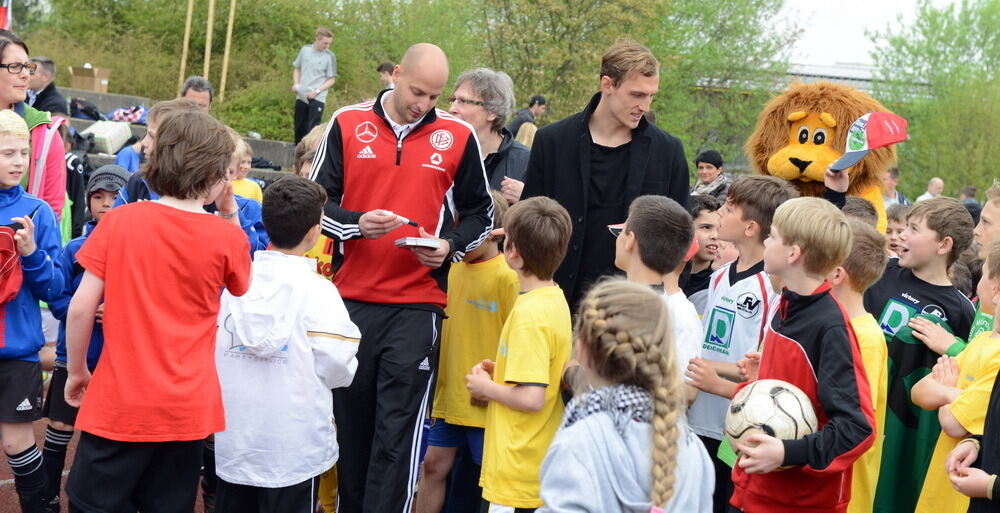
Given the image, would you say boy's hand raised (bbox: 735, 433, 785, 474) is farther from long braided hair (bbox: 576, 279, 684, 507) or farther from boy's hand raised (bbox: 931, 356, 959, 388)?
boy's hand raised (bbox: 931, 356, 959, 388)

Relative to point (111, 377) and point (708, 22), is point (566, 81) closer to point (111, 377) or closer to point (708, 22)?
point (708, 22)

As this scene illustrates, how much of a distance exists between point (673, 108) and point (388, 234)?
104 feet

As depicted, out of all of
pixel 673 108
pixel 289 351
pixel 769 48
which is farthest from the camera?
pixel 769 48

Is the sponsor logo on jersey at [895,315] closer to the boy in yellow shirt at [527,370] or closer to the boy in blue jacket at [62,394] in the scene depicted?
the boy in yellow shirt at [527,370]

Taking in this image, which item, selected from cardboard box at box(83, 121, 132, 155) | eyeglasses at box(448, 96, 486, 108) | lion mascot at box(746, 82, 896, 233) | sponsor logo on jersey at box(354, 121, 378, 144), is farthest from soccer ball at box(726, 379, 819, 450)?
cardboard box at box(83, 121, 132, 155)

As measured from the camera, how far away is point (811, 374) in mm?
3742

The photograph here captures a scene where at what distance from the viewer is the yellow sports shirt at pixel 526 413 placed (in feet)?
13.9

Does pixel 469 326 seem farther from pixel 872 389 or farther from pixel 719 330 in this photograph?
pixel 872 389

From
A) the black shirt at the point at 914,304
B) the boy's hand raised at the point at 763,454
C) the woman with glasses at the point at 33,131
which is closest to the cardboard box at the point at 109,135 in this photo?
the woman with glasses at the point at 33,131

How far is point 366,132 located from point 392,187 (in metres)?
0.31

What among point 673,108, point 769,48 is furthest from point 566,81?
point 769,48

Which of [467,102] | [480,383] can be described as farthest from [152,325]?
[467,102]

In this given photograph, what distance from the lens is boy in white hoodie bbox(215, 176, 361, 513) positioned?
4270 millimetres

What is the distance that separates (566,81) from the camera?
26.2 metres
